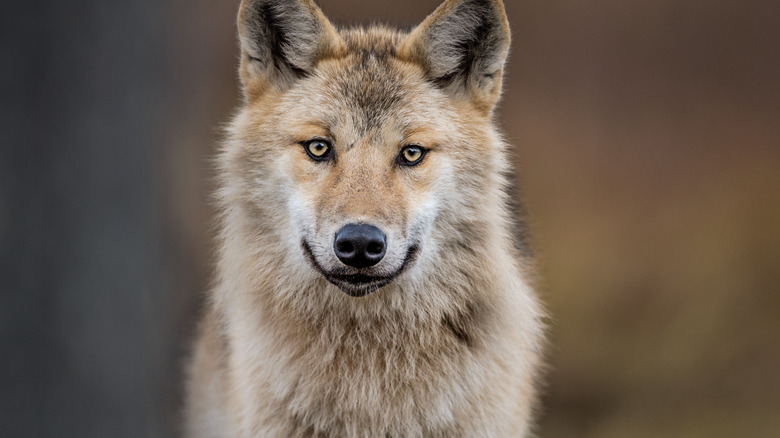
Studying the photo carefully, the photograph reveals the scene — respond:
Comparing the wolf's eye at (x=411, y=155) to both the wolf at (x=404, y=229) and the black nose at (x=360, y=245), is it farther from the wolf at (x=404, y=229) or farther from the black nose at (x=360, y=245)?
the black nose at (x=360, y=245)

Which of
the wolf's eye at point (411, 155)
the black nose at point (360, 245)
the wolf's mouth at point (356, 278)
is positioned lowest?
the wolf's mouth at point (356, 278)

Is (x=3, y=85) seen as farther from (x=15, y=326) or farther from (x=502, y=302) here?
(x=502, y=302)

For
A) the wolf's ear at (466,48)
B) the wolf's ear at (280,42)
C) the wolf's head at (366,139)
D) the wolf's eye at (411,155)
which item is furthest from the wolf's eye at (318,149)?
the wolf's ear at (466,48)

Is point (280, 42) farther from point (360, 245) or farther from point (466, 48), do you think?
point (360, 245)

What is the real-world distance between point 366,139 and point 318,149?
23 cm

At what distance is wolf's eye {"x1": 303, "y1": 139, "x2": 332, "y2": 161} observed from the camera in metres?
3.79

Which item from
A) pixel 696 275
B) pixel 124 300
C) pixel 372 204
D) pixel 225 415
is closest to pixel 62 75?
pixel 124 300

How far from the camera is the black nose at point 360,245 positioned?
3.32m

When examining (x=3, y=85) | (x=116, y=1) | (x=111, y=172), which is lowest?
(x=111, y=172)

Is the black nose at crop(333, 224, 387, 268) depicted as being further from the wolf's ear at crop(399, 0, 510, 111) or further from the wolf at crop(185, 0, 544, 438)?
the wolf's ear at crop(399, 0, 510, 111)

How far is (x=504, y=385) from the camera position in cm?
409

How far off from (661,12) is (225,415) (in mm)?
5634

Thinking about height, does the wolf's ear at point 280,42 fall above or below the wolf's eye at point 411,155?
above

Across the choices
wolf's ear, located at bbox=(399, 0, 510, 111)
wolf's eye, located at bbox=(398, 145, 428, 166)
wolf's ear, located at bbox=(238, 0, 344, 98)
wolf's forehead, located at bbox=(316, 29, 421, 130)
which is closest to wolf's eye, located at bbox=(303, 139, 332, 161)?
wolf's forehead, located at bbox=(316, 29, 421, 130)
